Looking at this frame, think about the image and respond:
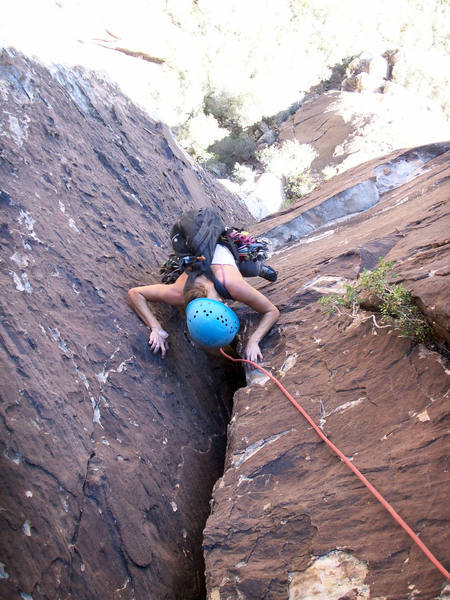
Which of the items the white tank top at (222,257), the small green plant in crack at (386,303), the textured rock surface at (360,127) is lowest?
the textured rock surface at (360,127)

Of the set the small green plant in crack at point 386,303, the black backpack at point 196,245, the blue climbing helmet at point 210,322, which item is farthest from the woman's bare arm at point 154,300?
the small green plant in crack at point 386,303

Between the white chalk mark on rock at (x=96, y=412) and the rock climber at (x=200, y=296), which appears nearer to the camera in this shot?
the white chalk mark on rock at (x=96, y=412)

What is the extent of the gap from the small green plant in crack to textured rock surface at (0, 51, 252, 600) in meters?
1.34

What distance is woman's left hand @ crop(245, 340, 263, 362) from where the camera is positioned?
3086mm

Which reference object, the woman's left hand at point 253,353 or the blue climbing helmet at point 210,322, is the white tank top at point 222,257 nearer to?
the blue climbing helmet at point 210,322

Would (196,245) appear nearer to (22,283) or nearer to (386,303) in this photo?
(22,283)

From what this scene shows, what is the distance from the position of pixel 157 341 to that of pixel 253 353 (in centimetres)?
70

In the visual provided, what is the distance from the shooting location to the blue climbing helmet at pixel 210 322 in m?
2.81

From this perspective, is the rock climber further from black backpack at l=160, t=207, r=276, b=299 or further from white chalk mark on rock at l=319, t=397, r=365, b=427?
white chalk mark on rock at l=319, t=397, r=365, b=427

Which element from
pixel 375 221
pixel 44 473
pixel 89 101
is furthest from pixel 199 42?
pixel 44 473

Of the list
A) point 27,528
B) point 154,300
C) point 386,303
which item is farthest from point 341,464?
point 154,300

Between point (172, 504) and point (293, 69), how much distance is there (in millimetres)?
17258

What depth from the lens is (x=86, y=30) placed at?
41.8 feet

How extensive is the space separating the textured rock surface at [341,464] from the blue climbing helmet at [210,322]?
1.35ft
